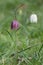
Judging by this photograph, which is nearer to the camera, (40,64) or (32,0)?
(40,64)

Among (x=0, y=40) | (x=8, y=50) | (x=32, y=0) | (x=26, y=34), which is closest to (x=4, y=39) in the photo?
(x=0, y=40)

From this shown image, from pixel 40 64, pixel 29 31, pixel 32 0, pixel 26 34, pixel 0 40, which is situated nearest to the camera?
pixel 40 64

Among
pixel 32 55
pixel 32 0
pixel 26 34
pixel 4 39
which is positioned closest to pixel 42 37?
pixel 26 34

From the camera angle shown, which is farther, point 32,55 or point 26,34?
point 26,34

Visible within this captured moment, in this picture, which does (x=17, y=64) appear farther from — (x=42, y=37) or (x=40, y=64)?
(x=42, y=37)

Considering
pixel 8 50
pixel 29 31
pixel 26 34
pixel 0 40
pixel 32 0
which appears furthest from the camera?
pixel 32 0

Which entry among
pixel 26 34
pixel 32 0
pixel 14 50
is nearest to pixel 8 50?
pixel 14 50

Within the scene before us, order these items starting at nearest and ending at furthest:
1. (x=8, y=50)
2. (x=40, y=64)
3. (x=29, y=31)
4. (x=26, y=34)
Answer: (x=40, y=64) → (x=8, y=50) → (x=26, y=34) → (x=29, y=31)

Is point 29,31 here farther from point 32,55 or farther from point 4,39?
point 32,55

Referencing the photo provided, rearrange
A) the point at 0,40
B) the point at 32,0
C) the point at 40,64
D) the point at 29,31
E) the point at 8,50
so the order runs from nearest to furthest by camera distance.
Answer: the point at 40,64 < the point at 8,50 < the point at 0,40 < the point at 29,31 < the point at 32,0
